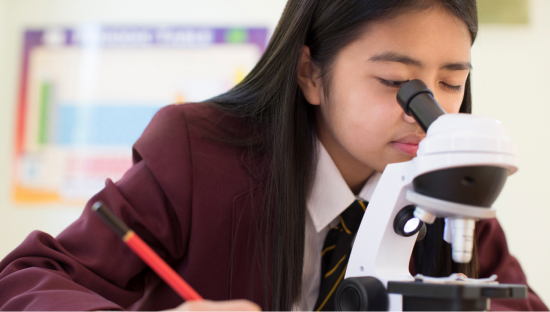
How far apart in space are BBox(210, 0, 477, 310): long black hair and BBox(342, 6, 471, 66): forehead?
2 cm

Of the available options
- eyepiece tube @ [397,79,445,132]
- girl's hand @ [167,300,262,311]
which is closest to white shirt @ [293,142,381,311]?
eyepiece tube @ [397,79,445,132]

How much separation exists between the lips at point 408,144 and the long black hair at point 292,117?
0.19 metres

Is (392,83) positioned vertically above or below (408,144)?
above

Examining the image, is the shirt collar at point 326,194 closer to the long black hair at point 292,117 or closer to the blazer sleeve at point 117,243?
the long black hair at point 292,117

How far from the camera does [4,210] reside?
6.22 feet

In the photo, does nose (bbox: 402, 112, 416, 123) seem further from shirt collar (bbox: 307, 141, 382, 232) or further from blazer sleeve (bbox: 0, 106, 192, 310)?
blazer sleeve (bbox: 0, 106, 192, 310)

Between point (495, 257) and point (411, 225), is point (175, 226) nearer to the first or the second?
point (411, 225)

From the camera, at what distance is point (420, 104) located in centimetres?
58

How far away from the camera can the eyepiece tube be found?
1.80ft

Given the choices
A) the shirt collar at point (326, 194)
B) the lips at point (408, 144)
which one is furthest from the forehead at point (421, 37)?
the shirt collar at point (326, 194)

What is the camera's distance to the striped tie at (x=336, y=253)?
827mm

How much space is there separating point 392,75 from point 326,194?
0.97 ft

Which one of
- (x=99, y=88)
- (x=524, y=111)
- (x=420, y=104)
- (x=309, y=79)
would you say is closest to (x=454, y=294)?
(x=420, y=104)

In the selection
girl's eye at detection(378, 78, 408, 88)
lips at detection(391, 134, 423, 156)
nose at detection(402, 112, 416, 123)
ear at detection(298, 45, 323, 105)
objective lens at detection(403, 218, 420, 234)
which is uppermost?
ear at detection(298, 45, 323, 105)
